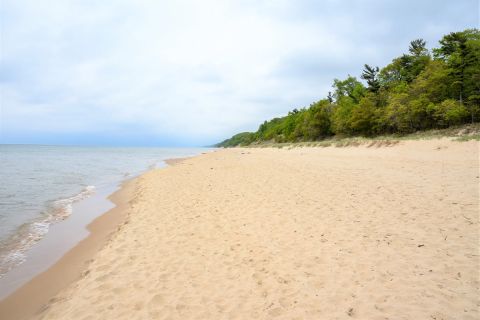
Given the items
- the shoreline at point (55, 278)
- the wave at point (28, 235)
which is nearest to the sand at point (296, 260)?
the shoreline at point (55, 278)

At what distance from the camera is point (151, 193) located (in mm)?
12984

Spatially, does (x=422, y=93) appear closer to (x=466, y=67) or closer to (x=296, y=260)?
(x=466, y=67)

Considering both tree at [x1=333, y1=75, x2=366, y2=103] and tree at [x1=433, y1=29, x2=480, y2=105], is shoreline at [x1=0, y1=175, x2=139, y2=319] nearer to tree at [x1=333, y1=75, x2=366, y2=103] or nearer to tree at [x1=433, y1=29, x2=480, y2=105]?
tree at [x1=433, y1=29, x2=480, y2=105]

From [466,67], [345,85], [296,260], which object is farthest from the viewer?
[345,85]

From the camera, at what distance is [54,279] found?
5668 millimetres

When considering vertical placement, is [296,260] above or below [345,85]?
below

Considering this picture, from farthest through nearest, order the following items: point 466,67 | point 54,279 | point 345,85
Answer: point 345,85
point 466,67
point 54,279

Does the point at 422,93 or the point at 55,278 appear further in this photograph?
the point at 422,93

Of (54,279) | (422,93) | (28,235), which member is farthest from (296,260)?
(422,93)

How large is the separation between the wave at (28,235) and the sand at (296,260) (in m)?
2.35

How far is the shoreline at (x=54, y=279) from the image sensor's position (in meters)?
4.63

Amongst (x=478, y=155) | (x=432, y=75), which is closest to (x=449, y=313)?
(x=478, y=155)

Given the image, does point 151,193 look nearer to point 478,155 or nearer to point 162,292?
point 162,292

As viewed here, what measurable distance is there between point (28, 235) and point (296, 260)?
8.62m
